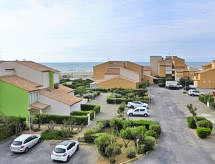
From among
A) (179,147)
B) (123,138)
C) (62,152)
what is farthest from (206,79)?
(62,152)

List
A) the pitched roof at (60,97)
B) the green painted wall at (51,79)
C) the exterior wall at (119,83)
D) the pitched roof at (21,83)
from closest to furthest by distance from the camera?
the pitched roof at (21,83) → the pitched roof at (60,97) → the green painted wall at (51,79) → the exterior wall at (119,83)

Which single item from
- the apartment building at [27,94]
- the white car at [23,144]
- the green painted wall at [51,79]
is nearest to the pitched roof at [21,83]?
the apartment building at [27,94]

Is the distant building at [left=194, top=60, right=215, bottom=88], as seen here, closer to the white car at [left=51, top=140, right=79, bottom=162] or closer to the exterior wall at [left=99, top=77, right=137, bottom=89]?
the exterior wall at [left=99, top=77, right=137, bottom=89]

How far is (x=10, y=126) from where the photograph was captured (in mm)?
24359

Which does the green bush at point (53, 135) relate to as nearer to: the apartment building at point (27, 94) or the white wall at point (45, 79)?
the apartment building at point (27, 94)

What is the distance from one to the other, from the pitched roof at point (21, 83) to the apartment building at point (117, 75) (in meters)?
29.7

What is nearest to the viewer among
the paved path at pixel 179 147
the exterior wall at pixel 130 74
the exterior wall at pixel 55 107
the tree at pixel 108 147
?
the tree at pixel 108 147

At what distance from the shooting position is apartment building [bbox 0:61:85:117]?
94.8ft

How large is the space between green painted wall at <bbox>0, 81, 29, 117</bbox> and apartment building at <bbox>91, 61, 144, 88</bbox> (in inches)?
1309

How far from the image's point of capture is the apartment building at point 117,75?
5997 centimetres

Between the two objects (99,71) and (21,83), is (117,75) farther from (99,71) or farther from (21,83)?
(21,83)

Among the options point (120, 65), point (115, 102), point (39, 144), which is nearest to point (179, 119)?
point (115, 102)

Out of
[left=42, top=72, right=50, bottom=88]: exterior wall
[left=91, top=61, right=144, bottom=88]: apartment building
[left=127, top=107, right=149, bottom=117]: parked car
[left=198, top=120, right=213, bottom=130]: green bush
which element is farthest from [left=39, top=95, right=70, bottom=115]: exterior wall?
[left=91, top=61, right=144, bottom=88]: apartment building

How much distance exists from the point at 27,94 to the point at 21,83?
3.01 metres
